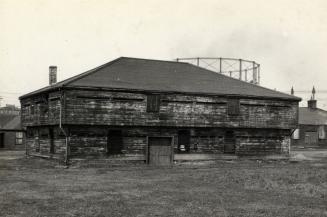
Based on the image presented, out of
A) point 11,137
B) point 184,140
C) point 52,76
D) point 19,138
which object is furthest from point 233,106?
point 19,138

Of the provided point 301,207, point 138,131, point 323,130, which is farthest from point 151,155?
point 323,130

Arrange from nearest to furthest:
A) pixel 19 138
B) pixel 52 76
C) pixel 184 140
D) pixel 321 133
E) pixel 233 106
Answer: pixel 184 140 < pixel 233 106 < pixel 52 76 < pixel 19 138 < pixel 321 133

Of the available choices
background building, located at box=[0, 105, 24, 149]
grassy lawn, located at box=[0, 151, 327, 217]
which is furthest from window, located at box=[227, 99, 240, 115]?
background building, located at box=[0, 105, 24, 149]

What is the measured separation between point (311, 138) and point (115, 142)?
42.1 meters

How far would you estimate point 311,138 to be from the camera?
218 ft

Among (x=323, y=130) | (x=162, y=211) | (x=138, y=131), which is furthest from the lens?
(x=323, y=130)

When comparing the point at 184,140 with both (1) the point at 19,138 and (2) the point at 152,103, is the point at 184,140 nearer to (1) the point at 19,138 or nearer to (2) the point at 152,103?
(2) the point at 152,103

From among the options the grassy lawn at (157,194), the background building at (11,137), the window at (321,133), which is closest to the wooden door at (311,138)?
the window at (321,133)

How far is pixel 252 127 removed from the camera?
3531 centimetres

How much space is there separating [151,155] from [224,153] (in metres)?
5.52

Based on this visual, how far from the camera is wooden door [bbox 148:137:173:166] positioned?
32.6m

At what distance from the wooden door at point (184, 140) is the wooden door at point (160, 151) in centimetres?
72

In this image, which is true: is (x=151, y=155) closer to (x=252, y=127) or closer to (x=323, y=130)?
(x=252, y=127)

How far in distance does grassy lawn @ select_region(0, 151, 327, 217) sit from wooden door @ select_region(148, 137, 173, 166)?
5883 mm
